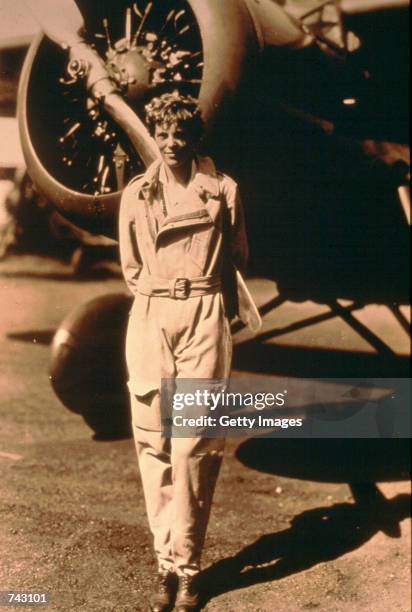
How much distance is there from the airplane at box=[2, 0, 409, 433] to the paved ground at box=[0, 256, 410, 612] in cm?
53

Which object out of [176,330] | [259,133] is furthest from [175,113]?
[259,133]

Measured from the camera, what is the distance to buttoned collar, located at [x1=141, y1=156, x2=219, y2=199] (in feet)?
8.72

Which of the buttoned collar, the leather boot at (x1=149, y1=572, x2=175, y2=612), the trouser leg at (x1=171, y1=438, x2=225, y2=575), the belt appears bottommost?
the leather boot at (x1=149, y1=572, x2=175, y2=612)

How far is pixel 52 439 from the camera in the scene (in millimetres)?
4969

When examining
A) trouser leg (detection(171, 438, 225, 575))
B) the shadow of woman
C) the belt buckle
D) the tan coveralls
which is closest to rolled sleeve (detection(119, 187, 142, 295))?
the tan coveralls

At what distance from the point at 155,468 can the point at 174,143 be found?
3.82 feet

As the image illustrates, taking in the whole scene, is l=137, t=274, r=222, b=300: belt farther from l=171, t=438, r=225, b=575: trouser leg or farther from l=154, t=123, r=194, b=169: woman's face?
l=171, t=438, r=225, b=575: trouser leg

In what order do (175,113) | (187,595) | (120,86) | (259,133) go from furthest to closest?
(259,133) < (120,86) < (187,595) < (175,113)

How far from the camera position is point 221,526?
12.1ft

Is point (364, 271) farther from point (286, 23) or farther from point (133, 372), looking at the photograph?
point (133, 372)

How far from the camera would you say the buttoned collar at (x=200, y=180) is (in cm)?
A: 266

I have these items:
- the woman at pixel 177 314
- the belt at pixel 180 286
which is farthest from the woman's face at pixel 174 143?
the belt at pixel 180 286

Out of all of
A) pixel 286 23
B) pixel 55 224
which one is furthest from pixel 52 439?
pixel 55 224

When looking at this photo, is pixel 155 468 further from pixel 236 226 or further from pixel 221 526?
pixel 221 526
